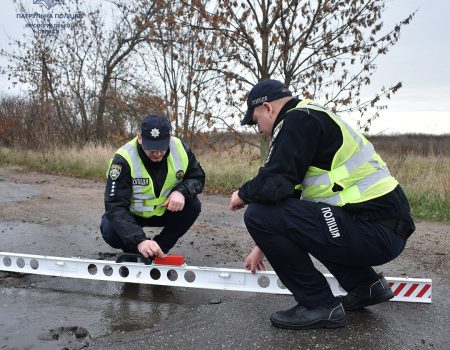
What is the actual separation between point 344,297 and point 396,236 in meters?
0.65

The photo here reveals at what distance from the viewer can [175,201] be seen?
3.85m

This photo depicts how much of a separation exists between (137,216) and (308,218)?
1.75 metres

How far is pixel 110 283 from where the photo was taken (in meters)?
3.83

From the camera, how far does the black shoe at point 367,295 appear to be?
317 centimetres

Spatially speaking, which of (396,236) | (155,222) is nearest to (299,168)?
(396,236)

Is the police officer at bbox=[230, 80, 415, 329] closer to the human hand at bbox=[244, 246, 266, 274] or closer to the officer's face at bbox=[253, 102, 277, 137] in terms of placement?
the officer's face at bbox=[253, 102, 277, 137]

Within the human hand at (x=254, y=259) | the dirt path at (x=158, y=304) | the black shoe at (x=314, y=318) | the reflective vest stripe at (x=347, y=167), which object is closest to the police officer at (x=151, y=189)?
the dirt path at (x=158, y=304)

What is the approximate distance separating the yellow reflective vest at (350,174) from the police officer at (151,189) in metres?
1.33

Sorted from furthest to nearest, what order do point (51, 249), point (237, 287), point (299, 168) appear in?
1. point (51, 249)
2. point (237, 287)
3. point (299, 168)

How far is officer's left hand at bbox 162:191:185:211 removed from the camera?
12.6 ft

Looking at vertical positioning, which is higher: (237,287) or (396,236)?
(396,236)

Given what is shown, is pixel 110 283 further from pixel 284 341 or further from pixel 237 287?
pixel 284 341

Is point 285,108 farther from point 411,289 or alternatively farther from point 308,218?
point 411,289

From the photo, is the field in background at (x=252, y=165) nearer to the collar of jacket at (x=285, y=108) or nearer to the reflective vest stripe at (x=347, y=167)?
the reflective vest stripe at (x=347, y=167)
